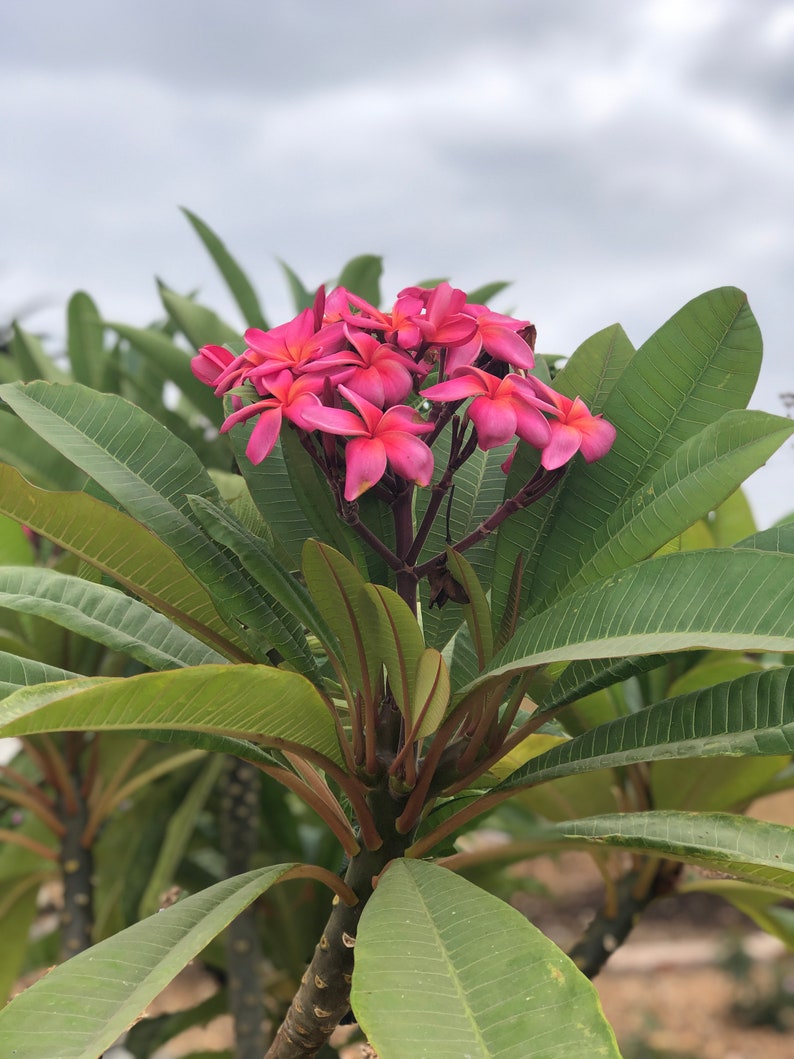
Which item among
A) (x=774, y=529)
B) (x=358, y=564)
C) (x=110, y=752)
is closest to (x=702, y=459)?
(x=774, y=529)

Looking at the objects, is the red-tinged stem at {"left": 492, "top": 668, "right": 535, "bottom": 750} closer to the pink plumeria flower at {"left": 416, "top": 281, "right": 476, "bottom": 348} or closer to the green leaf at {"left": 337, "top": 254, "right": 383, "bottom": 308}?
the pink plumeria flower at {"left": 416, "top": 281, "right": 476, "bottom": 348}

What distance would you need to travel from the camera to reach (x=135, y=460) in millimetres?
898

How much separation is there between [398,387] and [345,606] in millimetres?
177

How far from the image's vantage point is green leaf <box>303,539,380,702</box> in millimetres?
749

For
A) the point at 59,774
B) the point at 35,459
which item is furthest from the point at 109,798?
the point at 35,459

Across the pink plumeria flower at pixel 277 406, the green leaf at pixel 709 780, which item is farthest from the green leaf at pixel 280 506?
the green leaf at pixel 709 780

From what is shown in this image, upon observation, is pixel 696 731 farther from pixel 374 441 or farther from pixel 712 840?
pixel 374 441

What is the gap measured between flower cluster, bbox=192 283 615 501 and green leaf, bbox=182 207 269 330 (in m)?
1.30

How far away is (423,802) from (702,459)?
14.9 inches

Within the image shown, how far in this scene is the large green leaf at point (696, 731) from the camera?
775mm

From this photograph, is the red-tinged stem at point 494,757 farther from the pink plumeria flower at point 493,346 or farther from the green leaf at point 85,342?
the green leaf at point 85,342

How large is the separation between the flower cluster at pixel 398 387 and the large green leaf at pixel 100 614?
0.18 m

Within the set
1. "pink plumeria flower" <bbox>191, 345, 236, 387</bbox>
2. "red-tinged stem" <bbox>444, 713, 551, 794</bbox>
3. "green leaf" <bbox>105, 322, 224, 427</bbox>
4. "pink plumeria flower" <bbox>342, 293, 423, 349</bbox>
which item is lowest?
"red-tinged stem" <bbox>444, 713, 551, 794</bbox>

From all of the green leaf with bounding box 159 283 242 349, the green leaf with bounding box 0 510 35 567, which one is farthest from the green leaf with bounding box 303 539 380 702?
the green leaf with bounding box 159 283 242 349
